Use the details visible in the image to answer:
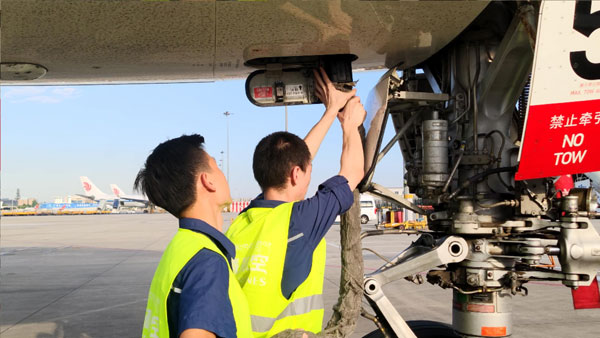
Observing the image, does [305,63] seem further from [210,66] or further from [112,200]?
[112,200]

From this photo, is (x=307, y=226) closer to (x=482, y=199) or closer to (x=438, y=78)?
(x=482, y=199)

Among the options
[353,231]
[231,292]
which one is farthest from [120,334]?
[231,292]

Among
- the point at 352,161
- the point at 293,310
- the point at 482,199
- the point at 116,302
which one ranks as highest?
the point at 352,161

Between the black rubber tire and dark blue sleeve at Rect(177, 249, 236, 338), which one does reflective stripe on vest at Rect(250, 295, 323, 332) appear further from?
the black rubber tire

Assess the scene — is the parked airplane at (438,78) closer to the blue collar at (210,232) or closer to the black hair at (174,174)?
the black hair at (174,174)

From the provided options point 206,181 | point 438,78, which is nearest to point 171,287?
point 206,181

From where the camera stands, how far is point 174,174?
1.52 meters

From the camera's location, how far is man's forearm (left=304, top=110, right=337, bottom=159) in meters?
2.49

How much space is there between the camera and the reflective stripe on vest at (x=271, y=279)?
1.87 metres

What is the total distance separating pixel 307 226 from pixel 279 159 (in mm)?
327

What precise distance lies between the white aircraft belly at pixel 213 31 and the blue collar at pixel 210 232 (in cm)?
117

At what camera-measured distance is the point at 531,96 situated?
2.58 m

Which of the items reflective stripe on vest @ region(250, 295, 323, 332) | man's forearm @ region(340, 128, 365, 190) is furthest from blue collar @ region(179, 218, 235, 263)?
man's forearm @ region(340, 128, 365, 190)

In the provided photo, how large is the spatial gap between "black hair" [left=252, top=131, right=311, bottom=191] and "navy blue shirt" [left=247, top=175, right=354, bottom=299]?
0.20 metres
